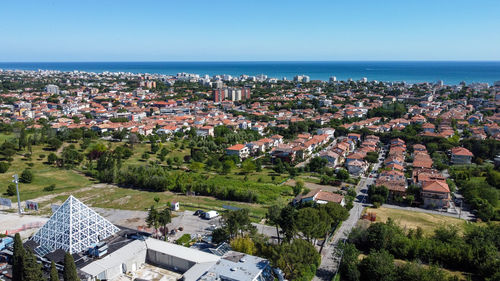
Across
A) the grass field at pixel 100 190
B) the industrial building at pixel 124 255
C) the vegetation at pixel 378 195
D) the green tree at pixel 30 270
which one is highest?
the green tree at pixel 30 270

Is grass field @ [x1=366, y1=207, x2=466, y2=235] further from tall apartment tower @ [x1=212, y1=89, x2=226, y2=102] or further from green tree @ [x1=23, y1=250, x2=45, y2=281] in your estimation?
tall apartment tower @ [x1=212, y1=89, x2=226, y2=102]

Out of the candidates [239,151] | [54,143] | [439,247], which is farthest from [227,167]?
[54,143]

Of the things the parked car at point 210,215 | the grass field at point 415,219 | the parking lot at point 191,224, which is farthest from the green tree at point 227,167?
the grass field at point 415,219

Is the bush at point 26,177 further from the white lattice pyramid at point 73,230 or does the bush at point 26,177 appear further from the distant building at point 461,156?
the distant building at point 461,156

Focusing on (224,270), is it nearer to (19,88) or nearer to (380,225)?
(380,225)

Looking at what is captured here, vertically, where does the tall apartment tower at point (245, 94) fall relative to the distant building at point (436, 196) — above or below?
above

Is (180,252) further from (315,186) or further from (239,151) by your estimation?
(239,151)

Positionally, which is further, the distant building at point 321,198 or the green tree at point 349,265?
the distant building at point 321,198
